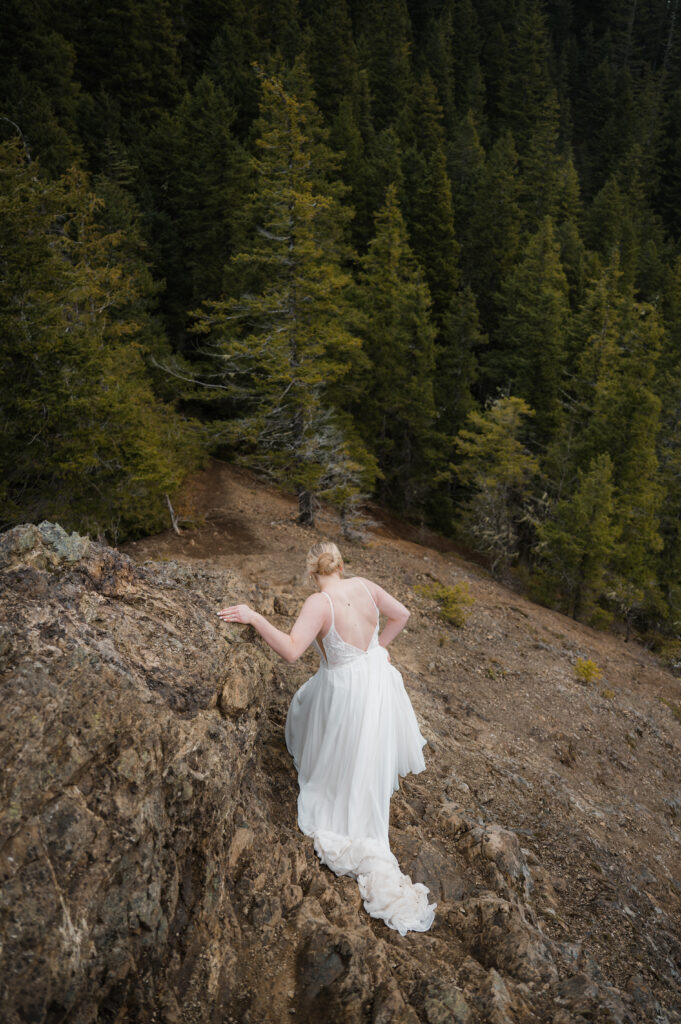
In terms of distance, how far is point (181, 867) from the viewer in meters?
3.52

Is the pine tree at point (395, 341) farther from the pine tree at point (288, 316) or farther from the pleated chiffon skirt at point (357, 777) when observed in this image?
the pleated chiffon skirt at point (357, 777)

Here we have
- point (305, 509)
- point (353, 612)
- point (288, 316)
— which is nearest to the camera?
point (353, 612)

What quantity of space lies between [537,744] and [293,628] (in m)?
6.16

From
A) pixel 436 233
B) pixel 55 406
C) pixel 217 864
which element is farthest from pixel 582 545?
pixel 436 233

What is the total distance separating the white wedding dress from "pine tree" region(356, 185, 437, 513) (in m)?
22.1

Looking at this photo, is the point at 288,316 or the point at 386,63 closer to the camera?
the point at 288,316

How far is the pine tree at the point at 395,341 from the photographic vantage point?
86.4 ft

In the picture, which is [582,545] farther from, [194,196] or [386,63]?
[386,63]

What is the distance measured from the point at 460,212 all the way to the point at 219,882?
39.4 meters

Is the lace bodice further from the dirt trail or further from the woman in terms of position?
the dirt trail

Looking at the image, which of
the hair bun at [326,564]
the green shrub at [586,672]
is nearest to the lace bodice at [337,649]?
the hair bun at [326,564]

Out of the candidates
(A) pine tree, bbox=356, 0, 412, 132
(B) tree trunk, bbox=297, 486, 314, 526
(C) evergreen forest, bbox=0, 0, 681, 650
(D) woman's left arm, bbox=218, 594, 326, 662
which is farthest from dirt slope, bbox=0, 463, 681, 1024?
(A) pine tree, bbox=356, 0, 412, 132

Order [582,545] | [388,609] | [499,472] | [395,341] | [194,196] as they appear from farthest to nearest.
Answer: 1. [194,196]
2. [395,341]
3. [499,472]
4. [582,545]
5. [388,609]

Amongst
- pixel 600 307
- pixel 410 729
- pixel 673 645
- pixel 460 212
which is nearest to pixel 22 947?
pixel 410 729
